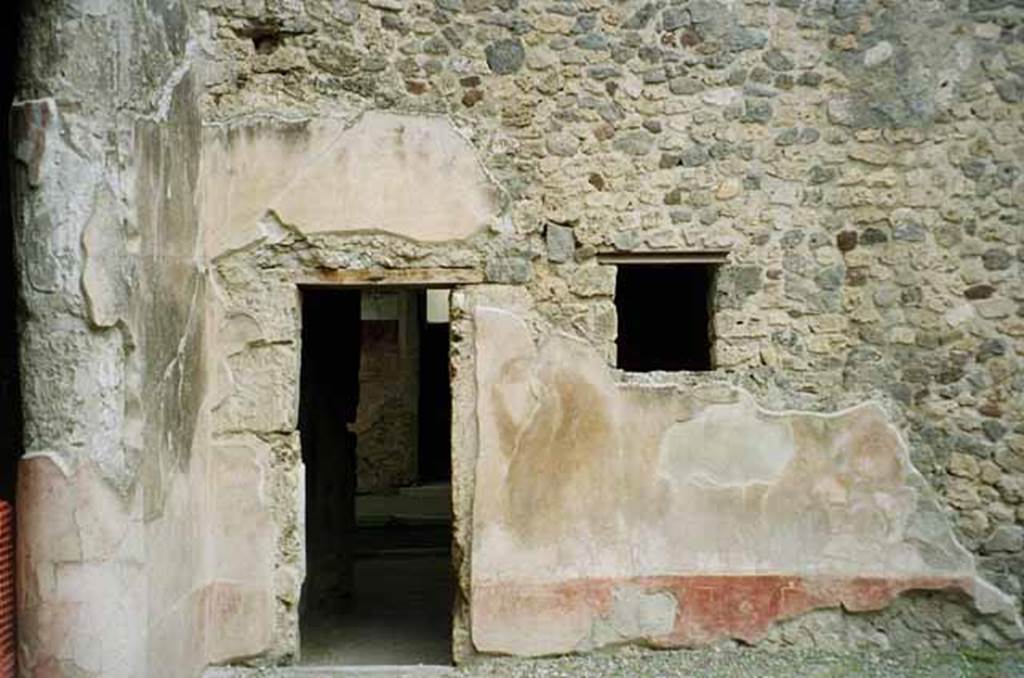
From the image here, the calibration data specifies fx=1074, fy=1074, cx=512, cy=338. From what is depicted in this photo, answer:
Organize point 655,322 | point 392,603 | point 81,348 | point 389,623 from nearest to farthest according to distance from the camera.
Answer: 1. point 81,348
2. point 389,623
3. point 392,603
4. point 655,322

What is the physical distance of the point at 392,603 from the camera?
6699 millimetres

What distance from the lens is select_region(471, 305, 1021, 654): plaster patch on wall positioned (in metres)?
4.85

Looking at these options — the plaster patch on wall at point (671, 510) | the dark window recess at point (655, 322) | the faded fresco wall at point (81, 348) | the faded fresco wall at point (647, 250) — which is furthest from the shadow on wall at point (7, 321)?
the dark window recess at point (655, 322)

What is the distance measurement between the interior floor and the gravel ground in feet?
1.22

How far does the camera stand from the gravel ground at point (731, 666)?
186 inches

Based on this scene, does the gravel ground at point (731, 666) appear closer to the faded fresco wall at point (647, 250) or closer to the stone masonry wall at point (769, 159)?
the faded fresco wall at point (647, 250)

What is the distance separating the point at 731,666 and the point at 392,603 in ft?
8.44

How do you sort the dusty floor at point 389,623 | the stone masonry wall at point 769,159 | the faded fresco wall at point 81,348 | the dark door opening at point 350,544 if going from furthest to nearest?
the dark door opening at point 350,544, the dusty floor at point 389,623, the stone masonry wall at point 769,159, the faded fresco wall at point 81,348

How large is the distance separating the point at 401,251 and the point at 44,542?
1.95 m

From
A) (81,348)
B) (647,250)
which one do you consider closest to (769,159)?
(647,250)

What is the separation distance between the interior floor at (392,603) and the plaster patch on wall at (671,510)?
0.59 m

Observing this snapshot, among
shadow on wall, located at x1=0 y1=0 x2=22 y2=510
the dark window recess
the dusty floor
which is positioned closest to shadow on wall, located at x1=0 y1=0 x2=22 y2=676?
shadow on wall, located at x1=0 y1=0 x2=22 y2=510

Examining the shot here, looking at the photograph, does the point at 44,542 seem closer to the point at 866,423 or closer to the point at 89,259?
the point at 89,259

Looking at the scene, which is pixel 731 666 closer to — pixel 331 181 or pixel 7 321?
pixel 331 181
